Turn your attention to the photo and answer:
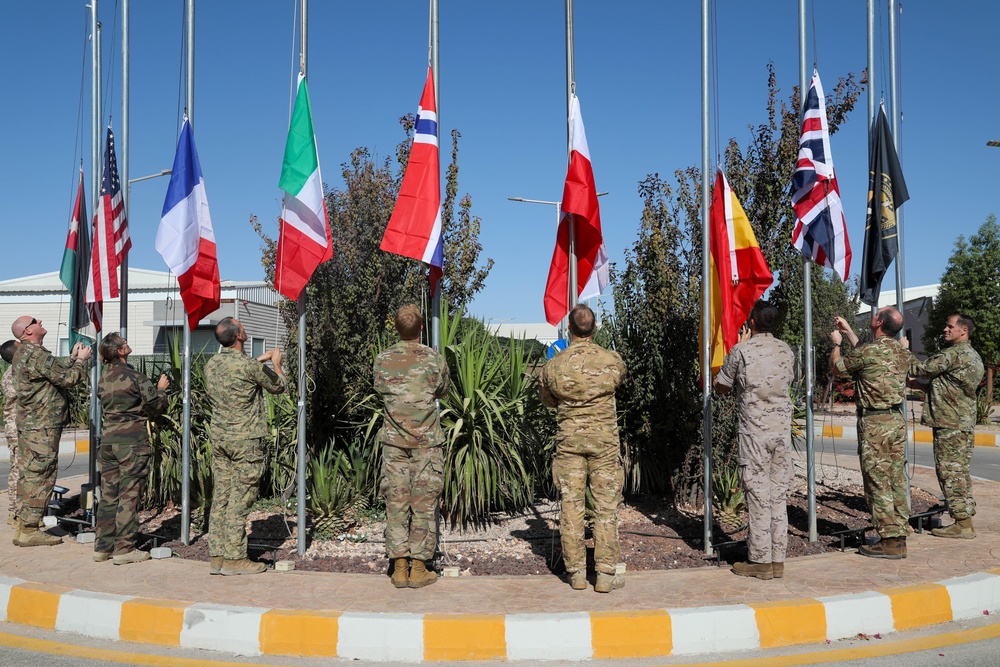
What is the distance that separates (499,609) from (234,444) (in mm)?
2373

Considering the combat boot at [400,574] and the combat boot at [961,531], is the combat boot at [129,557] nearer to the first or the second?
the combat boot at [400,574]

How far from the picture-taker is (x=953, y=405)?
22.8 ft

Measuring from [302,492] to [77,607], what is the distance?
1.69 m

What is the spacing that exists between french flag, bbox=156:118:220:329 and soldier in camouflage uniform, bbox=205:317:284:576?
Result: 912 mm

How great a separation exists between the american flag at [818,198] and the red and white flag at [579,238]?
1682 mm

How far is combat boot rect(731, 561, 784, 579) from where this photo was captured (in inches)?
212

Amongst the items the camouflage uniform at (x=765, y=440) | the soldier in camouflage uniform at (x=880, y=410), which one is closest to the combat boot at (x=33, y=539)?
the camouflage uniform at (x=765, y=440)

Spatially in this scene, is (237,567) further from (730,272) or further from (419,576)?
(730,272)

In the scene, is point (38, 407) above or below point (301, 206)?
below

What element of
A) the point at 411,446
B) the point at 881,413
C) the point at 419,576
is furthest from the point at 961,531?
the point at 411,446

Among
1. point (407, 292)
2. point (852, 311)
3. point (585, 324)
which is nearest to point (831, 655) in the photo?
point (585, 324)

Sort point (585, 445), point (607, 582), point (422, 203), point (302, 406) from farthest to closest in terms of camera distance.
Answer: point (422, 203), point (302, 406), point (585, 445), point (607, 582)

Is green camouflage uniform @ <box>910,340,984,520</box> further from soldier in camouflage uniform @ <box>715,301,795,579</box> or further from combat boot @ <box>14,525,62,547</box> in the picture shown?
combat boot @ <box>14,525,62,547</box>

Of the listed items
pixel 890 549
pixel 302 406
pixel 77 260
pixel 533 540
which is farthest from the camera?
pixel 77 260
